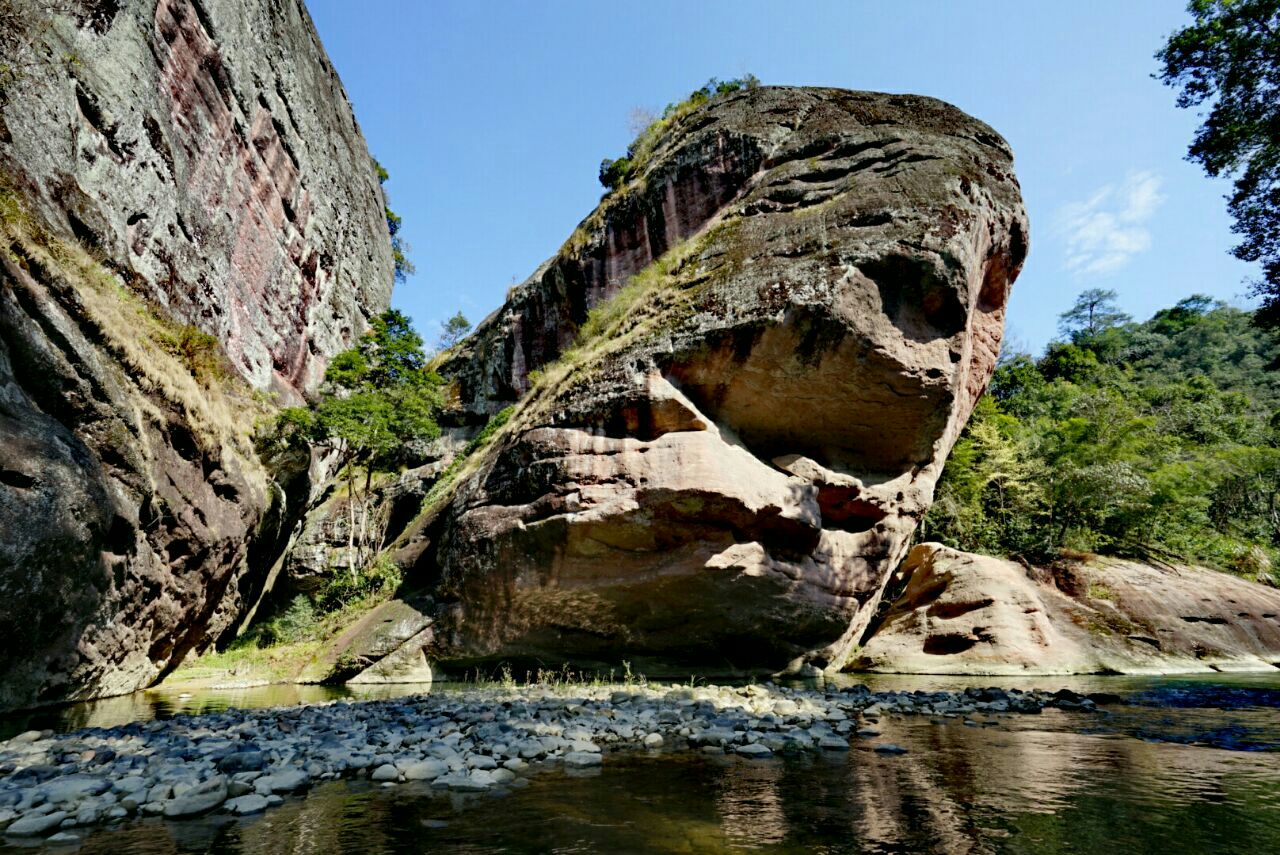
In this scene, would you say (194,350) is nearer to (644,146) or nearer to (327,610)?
(327,610)

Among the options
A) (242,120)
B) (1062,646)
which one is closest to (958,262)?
(1062,646)

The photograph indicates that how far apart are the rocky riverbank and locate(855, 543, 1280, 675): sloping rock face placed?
436 cm

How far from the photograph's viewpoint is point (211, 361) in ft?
45.2

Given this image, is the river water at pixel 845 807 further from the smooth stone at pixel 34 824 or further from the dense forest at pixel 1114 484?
the dense forest at pixel 1114 484

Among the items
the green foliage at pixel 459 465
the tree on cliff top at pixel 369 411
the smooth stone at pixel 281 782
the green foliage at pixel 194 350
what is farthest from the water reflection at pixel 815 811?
the green foliage at pixel 459 465

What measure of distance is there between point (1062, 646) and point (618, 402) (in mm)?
11146

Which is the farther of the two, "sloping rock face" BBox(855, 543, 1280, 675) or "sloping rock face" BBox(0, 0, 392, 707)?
"sloping rock face" BBox(855, 543, 1280, 675)

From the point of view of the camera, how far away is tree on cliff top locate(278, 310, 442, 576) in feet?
59.6

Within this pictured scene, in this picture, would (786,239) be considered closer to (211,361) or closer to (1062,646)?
(1062,646)

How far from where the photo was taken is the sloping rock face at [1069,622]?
13.4m

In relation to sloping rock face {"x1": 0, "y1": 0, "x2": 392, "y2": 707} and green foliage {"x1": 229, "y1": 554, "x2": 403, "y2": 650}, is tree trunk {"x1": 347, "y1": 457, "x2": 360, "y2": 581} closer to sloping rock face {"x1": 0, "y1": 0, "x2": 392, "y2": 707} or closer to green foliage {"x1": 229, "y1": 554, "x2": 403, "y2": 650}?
green foliage {"x1": 229, "y1": 554, "x2": 403, "y2": 650}

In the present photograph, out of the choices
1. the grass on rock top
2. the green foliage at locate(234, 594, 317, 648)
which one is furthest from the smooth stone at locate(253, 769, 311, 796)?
the green foliage at locate(234, 594, 317, 648)

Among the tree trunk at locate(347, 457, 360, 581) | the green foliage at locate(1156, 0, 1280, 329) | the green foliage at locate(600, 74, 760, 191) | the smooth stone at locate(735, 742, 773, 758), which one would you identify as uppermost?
the green foliage at locate(600, 74, 760, 191)

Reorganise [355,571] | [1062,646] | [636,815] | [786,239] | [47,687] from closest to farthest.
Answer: [636,815], [47,687], [786,239], [1062,646], [355,571]
